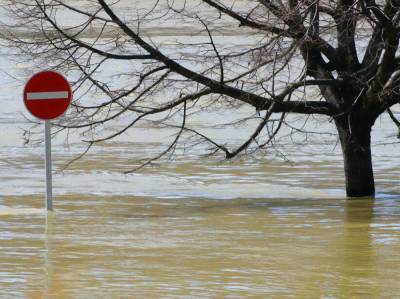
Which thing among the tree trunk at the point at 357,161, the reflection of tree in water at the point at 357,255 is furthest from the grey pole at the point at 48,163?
the tree trunk at the point at 357,161

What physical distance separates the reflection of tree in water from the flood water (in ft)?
0.05

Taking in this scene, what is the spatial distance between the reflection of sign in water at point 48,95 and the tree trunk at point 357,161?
4252 millimetres

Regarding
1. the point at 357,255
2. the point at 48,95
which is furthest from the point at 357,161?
the point at 357,255

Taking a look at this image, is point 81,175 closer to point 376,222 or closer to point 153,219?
point 153,219

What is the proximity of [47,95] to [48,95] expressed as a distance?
0.05 ft

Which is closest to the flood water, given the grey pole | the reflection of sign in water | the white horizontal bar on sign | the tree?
the grey pole

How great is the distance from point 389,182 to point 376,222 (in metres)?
5.02

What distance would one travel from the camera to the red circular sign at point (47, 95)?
15453mm

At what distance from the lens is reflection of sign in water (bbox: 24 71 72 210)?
15.5 m

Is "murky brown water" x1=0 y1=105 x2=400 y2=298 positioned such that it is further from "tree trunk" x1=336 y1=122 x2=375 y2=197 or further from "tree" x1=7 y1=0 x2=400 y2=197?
"tree" x1=7 y1=0 x2=400 y2=197

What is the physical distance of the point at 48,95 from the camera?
51.2ft

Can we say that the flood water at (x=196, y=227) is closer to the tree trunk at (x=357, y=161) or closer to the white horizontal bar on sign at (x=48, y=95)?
the tree trunk at (x=357, y=161)

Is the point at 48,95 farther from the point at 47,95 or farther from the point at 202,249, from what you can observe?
the point at 202,249

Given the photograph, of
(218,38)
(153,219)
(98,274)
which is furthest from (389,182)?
(218,38)
